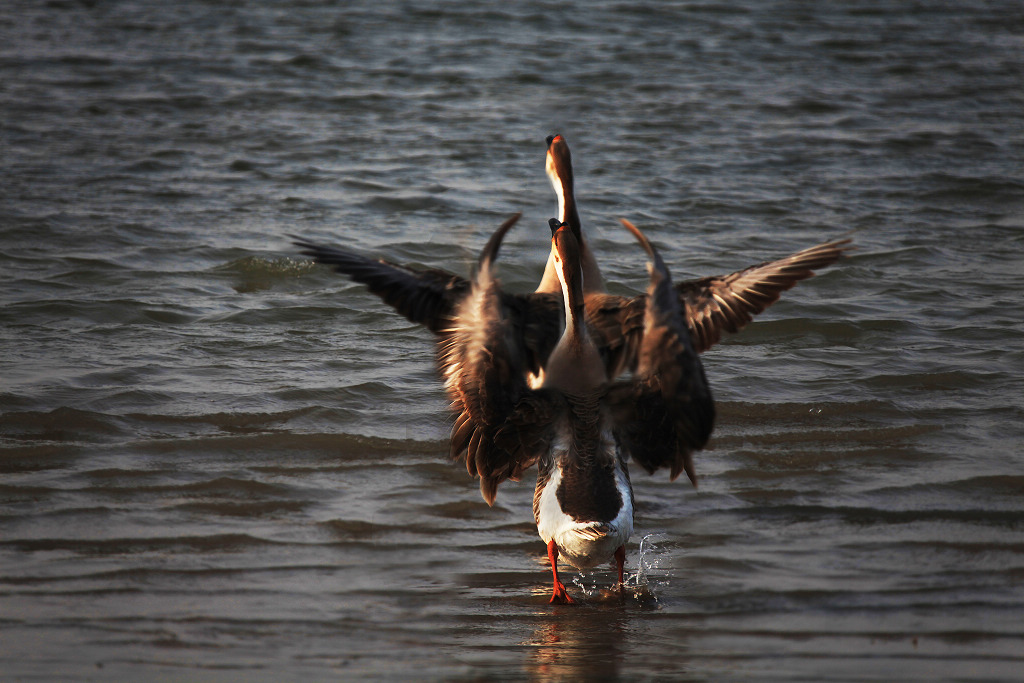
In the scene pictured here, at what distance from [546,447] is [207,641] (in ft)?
5.90

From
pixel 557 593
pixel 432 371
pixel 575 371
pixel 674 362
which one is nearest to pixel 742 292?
pixel 575 371

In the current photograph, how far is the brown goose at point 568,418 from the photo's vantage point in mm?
4727

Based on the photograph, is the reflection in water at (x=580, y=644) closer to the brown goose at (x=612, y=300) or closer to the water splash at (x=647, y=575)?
the water splash at (x=647, y=575)

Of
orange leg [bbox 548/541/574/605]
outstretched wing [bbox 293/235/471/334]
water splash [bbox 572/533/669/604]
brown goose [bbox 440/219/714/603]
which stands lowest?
water splash [bbox 572/533/669/604]

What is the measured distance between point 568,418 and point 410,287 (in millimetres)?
1042

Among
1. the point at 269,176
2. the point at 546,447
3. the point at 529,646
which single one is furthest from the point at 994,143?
the point at 529,646

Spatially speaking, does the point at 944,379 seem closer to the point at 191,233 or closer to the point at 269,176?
the point at 191,233

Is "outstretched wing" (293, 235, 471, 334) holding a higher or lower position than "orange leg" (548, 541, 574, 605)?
higher

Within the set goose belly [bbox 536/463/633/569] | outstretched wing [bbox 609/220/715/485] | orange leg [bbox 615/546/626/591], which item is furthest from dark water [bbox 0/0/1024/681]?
outstretched wing [bbox 609/220/715/485]

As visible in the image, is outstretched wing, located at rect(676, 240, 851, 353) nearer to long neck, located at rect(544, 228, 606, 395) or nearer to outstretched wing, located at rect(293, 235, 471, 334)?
long neck, located at rect(544, 228, 606, 395)

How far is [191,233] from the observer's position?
10531 mm

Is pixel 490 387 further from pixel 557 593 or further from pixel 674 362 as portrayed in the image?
pixel 557 593

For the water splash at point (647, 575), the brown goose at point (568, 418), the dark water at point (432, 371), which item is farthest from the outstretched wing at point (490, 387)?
the water splash at point (647, 575)

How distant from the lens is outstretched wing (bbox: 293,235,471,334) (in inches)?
210
